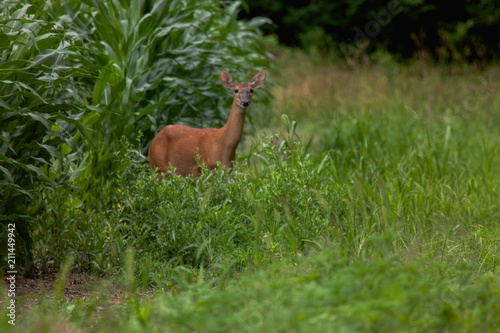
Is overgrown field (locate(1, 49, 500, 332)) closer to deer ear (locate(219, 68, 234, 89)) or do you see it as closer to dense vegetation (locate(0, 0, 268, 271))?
dense vegetation (locate(0, 0, 268, 271))

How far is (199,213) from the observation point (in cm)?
404

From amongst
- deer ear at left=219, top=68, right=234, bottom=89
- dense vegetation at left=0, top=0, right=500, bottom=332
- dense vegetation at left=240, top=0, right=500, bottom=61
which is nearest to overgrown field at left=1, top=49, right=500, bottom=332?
dense vegetation at left=0, top=0, right=500, bottom=332

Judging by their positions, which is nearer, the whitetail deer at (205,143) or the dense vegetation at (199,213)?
the dense vegetation at (199,213)

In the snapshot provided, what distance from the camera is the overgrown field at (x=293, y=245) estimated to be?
235 cm

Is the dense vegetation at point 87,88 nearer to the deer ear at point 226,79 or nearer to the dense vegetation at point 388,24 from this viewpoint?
the deer ear at point 226,79

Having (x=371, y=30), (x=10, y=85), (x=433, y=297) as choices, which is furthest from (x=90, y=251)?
(x=371, y=30)

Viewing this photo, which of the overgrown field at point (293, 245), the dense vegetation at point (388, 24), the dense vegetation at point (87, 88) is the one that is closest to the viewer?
the overgrown field at point (293, 245)

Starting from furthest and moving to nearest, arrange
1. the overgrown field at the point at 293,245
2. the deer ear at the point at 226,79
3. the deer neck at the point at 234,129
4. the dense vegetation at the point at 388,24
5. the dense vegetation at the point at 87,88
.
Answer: the dense vegetation at the point at 388,24 → the deer ear at the point at 226,79 → the deer neck at the point at 234,129 → the dense vegetation at the point at 87,88 → the overgrown field at the point at 293,245

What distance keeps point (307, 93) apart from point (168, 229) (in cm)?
752

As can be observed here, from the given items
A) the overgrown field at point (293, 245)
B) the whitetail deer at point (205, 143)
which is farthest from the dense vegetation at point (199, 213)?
the whitetail deer at point (205, 143)

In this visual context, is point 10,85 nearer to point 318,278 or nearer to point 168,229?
point 168,229

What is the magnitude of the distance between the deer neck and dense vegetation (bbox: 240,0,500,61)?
1111 cm

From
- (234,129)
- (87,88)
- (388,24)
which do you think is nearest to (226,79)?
(234,129)

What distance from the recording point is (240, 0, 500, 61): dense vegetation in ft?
50.2
